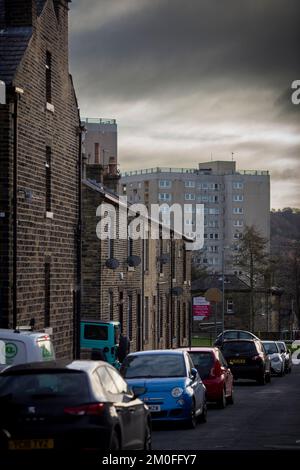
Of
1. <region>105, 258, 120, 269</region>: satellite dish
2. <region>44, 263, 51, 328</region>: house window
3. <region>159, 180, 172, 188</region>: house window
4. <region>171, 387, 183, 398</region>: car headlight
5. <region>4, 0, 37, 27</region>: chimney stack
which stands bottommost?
<region>171, 387, 183, 398</region>: car headlight

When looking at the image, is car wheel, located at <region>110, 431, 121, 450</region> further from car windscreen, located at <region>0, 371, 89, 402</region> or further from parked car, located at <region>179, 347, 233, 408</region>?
parked car, located at <region>179, 347, 233, 408</region>

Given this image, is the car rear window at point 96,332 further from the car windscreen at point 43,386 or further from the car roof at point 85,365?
the car windscreen at point 43,386

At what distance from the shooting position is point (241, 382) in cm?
4109

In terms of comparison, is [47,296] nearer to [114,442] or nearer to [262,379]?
[262,379]

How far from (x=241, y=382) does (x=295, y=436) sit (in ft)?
72.3

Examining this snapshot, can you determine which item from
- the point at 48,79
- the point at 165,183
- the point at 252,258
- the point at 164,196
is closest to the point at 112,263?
the point at 48,79

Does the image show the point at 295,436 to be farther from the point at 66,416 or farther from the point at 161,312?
the point at 161,312

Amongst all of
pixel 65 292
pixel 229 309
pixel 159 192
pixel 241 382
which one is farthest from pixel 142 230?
pixel 159 192

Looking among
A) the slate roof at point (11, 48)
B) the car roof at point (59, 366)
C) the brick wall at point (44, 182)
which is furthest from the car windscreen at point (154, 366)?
the slate roof at point (11, 48)

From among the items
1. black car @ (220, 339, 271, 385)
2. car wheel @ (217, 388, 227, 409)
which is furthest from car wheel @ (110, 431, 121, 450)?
black car @ (220, 339, 271, 385)

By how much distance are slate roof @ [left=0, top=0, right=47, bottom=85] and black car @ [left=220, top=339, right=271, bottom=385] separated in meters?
13.2

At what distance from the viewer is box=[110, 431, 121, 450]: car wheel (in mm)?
12831

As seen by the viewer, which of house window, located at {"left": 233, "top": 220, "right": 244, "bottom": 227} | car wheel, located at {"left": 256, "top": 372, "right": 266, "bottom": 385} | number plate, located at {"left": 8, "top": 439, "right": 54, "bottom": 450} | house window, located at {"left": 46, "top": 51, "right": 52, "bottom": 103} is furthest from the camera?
house window, located at {"left": 233, "top": 220, "right": 244, "bottom": 227}

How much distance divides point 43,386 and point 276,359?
34.4 m
